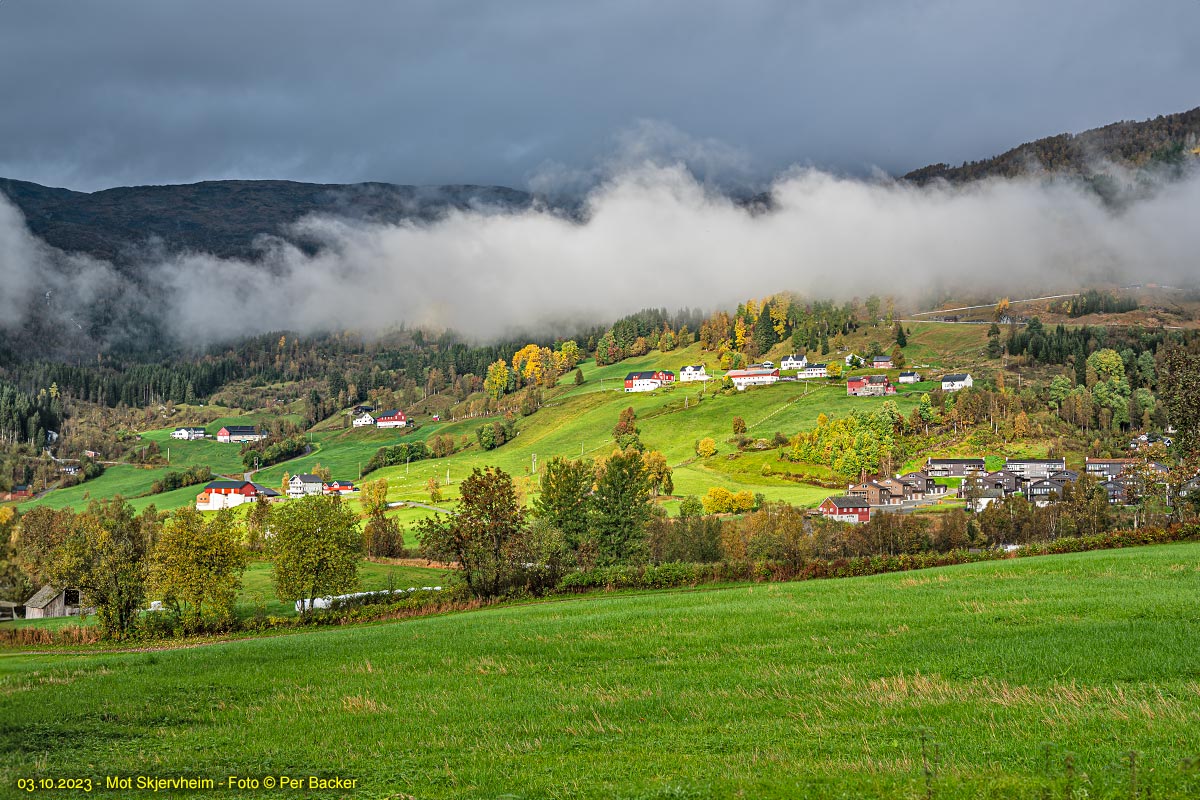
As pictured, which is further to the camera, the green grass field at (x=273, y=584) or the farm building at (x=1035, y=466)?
the farm building at (x=1035, y=466)

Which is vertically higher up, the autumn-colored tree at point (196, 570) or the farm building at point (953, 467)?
the autumn-colored tree at point (196, 570)

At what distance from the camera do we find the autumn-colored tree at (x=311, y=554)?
62344 millimetres

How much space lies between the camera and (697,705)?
1795 centimetres

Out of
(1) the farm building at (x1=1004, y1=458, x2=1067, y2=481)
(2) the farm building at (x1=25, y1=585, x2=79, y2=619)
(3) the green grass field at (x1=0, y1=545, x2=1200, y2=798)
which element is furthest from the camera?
(1) the farm building at (x1=1004, y1=458, x2=1067, y2=481)

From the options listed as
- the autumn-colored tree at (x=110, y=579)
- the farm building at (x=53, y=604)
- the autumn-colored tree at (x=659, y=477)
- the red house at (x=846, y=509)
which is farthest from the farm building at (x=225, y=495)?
the autumn-colored tree at (x=110, y=579)

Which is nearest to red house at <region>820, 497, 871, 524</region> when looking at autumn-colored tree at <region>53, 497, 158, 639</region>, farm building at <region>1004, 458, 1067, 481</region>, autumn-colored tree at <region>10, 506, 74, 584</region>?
farm building at <region>1004, 458, 1067, 481</region>

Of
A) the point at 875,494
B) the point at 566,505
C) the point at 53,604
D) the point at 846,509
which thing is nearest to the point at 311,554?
the point at 566,505

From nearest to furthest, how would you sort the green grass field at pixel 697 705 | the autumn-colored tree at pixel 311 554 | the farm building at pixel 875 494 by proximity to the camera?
the green grass field at pixel 697 705 → the autumn-colored tree at pixel 311 554 → the farm building at pixel 875 494

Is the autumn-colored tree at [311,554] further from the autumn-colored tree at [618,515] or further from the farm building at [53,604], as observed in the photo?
the farm building at [53,604]

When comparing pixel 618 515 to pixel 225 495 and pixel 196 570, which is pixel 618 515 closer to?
pixel 196 570

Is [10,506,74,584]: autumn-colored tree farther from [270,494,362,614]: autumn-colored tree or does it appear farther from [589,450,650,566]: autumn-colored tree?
[589,450,650,566]: autumn-colored tree

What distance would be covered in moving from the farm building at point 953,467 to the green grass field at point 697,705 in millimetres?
141471

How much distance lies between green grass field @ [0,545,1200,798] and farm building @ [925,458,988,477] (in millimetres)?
141471

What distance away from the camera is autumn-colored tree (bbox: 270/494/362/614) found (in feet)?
205
